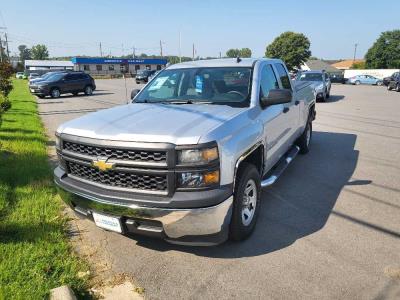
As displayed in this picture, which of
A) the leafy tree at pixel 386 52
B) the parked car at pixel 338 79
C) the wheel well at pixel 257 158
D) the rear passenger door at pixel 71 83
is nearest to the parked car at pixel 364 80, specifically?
the parked car at pixel 338 79

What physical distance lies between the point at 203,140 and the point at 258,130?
1.20 m

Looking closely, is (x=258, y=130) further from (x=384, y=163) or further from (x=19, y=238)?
(x=384, y=163)

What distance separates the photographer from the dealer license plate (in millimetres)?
3284

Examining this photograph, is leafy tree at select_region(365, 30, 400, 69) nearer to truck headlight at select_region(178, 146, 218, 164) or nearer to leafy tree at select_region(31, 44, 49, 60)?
truck headlight at select_region(178, 146, 218, 164)

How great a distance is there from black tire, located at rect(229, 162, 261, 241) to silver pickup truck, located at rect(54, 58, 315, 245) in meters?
0.01

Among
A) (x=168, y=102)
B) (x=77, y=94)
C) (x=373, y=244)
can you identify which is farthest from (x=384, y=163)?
(x=77, y=94)

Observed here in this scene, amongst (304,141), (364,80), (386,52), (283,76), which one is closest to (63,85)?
(304,141)

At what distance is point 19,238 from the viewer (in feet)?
12.7

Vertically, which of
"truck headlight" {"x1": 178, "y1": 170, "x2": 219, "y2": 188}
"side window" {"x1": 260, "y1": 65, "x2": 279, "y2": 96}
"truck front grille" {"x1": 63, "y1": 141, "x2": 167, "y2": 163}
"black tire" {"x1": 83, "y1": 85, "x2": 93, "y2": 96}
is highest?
"side window" {"x1": 260, "y1": 65, "x2": 279, "y2": 96}

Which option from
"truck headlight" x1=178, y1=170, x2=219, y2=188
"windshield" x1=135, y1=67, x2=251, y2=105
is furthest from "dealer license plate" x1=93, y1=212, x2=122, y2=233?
"windshield" x1=135, y1=67, x2=251, y2=105

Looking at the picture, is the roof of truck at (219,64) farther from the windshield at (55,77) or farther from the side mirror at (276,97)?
the windshield at (55,77)

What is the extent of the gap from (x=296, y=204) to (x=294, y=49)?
82.1 metres

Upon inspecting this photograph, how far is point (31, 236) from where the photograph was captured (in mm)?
3916

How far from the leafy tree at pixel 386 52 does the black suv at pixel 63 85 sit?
73820 millimetres
